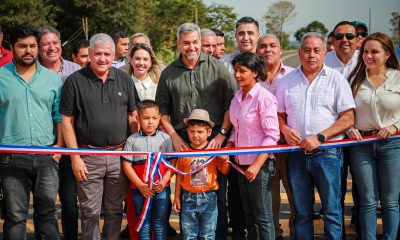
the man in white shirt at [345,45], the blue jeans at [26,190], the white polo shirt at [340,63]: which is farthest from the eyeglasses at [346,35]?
the blue jeans at [26,190]

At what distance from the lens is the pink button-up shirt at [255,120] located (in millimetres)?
4488

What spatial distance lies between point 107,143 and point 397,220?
307 cm

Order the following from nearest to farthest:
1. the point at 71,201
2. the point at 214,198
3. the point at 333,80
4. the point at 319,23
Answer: the point at 333,80 → the point at 214,198 → the point at 71,201 → the point at 319,23

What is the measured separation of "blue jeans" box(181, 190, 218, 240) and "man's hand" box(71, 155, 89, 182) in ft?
3.51

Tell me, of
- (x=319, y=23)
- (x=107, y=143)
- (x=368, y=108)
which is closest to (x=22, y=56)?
(x=107, y=143)

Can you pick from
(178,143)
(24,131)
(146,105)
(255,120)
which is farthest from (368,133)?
(24,131)

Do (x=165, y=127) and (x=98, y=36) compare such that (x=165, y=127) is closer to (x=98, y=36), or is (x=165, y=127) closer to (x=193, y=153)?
Answer: (x=193, y=153)

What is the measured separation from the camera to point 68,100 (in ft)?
15.1

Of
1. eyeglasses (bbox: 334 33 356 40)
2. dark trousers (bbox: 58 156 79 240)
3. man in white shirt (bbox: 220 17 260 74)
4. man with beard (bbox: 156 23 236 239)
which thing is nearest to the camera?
man with beard (bbox: 156 23 236 239)

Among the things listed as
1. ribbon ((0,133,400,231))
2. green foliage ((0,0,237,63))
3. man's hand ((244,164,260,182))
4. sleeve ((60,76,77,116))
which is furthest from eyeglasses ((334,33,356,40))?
green foliage ((0,0,237,63))

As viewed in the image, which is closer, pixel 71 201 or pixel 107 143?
pixel 107 143

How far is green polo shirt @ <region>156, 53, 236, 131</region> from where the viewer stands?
16.4ft

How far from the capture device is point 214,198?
15.8 ft

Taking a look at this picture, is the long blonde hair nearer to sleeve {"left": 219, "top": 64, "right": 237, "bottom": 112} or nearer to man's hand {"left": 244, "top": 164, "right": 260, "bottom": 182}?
sleeve {"left": 219, "top": 64, "right": 237, "bottom": 112}
